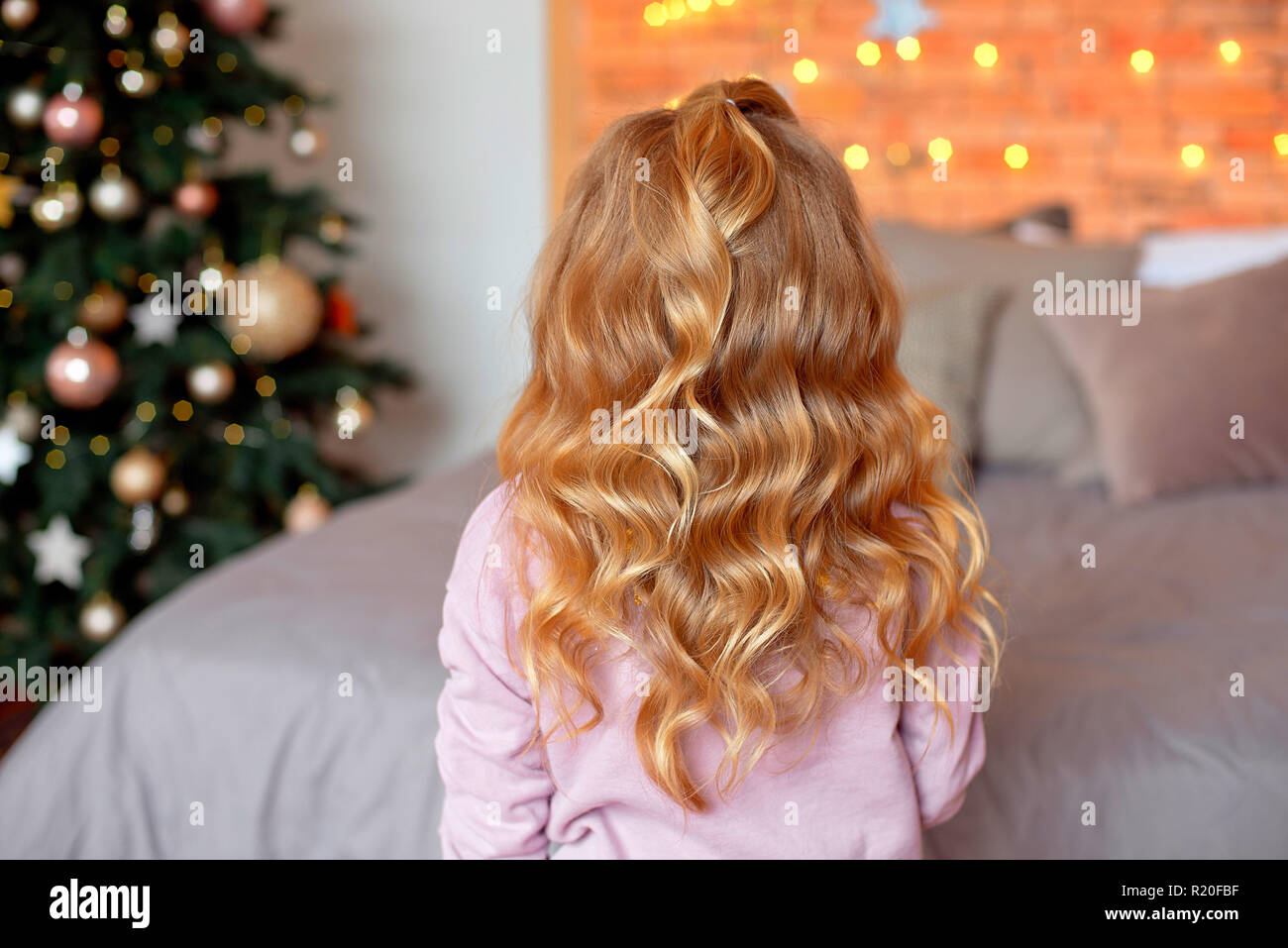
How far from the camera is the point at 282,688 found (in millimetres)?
1178

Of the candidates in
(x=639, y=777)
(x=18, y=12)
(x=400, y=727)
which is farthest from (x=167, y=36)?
(x=639, y=777)

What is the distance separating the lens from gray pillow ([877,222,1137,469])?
1.94m

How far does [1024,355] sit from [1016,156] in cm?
156

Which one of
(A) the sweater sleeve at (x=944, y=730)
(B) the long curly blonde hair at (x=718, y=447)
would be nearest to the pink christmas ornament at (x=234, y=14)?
(B) the long curly blonde hair at (x=718, y=447)

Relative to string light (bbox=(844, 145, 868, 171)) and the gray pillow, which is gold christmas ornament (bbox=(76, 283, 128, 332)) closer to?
the gray pillow

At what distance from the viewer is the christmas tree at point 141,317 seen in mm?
2047

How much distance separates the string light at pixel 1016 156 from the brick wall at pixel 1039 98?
0.02 m

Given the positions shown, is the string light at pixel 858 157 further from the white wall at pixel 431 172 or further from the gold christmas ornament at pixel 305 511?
the gold christmas ornament at pixel 305 511

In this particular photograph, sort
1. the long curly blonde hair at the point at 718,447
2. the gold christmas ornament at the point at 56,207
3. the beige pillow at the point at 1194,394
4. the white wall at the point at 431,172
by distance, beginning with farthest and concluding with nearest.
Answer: the white wall at the point at 431,172
the gold christmas ornament at the point at 56,207
the beige pillow at the point at 1194,394
the long curly blonde hair at the point at 718,447

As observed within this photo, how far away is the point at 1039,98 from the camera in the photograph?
3.20 metres

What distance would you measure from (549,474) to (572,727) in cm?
21

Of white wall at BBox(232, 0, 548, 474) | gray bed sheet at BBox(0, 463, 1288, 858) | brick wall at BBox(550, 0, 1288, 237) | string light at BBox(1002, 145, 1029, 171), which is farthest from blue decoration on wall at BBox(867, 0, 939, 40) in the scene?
gray bed sheet at BBox(0, 463, 1288, 858)

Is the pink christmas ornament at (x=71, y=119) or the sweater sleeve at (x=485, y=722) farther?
the pink christmas ornament at (x=71, y=119)
